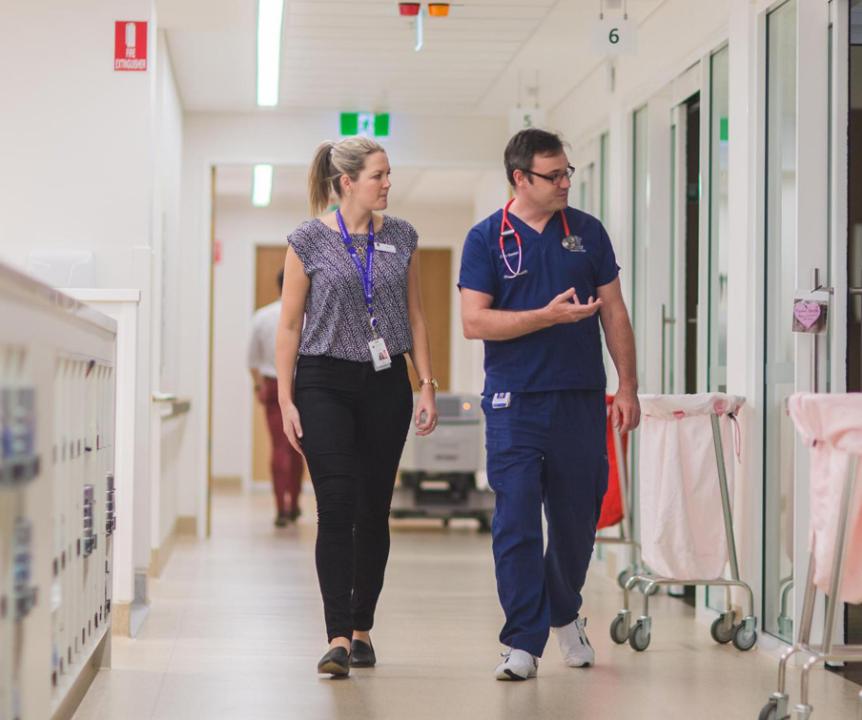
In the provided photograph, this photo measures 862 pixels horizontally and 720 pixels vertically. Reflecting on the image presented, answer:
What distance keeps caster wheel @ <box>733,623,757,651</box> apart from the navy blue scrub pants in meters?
0.77

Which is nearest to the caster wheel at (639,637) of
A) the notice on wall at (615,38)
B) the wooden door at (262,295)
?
the notice on wall at (615,38)

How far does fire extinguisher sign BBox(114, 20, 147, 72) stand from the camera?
518 centimetres

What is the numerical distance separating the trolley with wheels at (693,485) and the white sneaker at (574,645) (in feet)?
1.38

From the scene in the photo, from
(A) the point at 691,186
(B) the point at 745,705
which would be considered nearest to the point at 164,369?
(A) the point at 691,186

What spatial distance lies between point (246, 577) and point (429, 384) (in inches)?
103

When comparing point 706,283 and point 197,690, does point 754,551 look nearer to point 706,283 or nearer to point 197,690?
point 706,283

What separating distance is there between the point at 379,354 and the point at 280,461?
207 inches

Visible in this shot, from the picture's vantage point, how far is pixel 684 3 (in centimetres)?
533

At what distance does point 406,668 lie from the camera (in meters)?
3.90

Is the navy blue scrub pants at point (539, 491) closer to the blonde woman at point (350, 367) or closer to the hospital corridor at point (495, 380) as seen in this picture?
the hospital corridor at point (495, 380)

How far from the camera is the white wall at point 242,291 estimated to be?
1211cm

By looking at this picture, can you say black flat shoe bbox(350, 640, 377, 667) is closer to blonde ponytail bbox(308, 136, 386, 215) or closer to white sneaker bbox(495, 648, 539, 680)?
white sneaker bbox(495, 648, 539, 680)

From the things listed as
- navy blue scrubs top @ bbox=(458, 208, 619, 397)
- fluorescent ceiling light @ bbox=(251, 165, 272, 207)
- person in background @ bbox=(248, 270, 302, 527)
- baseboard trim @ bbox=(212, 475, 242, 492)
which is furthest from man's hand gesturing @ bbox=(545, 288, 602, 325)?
baseboard trim @ bbox=(212, 475, 242, 492)

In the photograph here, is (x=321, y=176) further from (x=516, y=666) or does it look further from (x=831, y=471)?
(x=831, y=471)
